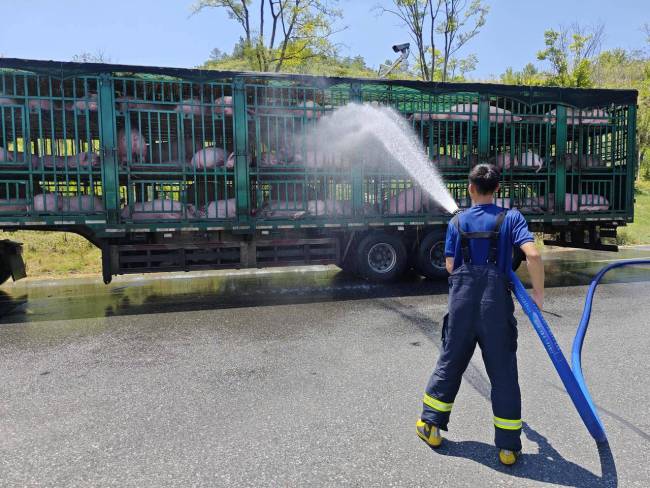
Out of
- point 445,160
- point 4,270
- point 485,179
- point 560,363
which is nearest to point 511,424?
point 560,363

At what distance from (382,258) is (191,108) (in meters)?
4.03

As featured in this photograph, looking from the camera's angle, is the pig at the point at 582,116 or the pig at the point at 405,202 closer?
the pig at the point at 405,202

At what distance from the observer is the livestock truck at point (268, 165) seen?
7371mm

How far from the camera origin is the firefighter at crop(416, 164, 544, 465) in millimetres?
2922

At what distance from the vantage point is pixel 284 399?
3891 mm

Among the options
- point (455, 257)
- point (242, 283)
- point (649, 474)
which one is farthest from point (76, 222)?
point (649, 474)

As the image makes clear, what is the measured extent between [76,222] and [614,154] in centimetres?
935

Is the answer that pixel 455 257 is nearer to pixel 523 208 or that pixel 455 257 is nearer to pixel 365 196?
pixel 365 196

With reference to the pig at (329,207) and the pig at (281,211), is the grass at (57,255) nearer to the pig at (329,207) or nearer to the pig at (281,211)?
the pig at (281,211)

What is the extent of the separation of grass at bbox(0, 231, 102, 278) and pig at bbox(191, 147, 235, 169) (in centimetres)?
457

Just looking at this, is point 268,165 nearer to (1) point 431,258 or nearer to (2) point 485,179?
(1) point 431,258

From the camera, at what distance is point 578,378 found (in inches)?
131

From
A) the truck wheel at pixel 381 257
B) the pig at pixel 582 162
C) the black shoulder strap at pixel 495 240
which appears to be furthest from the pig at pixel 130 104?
the pig at pixel 582 162

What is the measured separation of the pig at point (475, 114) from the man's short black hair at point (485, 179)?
615 cm
